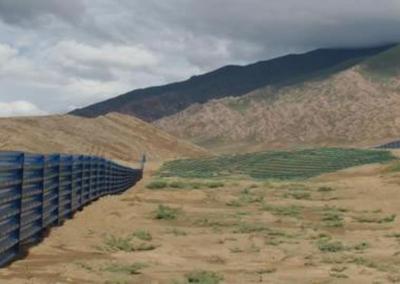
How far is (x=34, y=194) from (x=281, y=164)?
5001 centimetres

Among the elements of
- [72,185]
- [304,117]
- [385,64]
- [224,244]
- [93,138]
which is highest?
[385,64]

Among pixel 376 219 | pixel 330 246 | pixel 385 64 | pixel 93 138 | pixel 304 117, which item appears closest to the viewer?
pixel 330 246

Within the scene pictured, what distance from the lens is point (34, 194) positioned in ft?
43.6

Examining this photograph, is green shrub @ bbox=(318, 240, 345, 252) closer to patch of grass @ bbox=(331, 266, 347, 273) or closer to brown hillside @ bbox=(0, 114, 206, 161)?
patch of grass @ bbox=(331, 266, 347, 273)

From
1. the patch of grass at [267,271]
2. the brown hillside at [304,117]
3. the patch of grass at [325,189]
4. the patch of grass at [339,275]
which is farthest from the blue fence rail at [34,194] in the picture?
the brown hillside at [304,117]

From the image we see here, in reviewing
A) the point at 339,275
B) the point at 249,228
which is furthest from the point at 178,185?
the point at 339,275

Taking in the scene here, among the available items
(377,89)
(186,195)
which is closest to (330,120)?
(377,89)

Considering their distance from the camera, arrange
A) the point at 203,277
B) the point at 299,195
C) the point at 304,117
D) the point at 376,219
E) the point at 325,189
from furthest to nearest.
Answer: the point at 304,117 → the point at 325,189 → the point at 299,195 → the point at 376,219 → the point at 203,277

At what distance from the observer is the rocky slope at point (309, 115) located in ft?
469

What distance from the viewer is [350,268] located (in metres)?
12.1

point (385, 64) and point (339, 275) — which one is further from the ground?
point (385, 64)

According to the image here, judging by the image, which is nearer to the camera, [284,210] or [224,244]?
[224,244]

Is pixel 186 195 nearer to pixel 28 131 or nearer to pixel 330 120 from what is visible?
pixel 28 131

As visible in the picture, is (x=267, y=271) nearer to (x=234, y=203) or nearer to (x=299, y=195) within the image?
(x=234, y=203)
